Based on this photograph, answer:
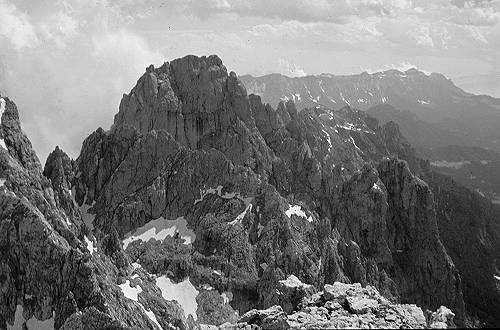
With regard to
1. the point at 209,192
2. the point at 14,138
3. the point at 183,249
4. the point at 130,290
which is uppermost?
the point at 14,138

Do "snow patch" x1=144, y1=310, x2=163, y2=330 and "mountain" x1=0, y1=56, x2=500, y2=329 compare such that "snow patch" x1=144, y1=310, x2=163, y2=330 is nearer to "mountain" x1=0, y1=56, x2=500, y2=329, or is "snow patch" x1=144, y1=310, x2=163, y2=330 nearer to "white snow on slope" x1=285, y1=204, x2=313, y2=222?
"mountain" x1=0, y1=56, x2=500, y2=329

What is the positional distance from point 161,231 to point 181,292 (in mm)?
31123

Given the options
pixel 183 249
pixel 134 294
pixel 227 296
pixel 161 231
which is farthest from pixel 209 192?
pixel 134 294

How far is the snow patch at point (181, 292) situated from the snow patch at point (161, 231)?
20.1 metres

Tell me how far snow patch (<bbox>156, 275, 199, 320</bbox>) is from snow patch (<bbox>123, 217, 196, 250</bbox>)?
20.1 m

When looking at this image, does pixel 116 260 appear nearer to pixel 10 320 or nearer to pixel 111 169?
pixel 10 320

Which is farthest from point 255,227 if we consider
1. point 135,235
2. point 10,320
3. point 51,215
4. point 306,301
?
point 306,301

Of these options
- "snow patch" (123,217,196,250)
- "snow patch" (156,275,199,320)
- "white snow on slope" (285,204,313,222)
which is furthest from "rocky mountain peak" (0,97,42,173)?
"white snow on slope" (285,204,313,222)

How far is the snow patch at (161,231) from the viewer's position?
161 m

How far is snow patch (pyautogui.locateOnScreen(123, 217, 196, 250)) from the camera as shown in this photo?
529 ft

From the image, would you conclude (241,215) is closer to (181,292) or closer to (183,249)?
(183,249)

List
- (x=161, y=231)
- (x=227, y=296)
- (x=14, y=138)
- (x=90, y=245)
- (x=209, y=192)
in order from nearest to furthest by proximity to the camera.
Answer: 1. (x=90, y=245)
2. (x=14, y=138)
3. (x=227, y=296)
4. (x=161, y=231)
5. (x=209, y=192)

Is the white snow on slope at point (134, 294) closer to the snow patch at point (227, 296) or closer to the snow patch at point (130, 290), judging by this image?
the snow patch at point (130, 290)

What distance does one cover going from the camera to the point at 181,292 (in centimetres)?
13800
